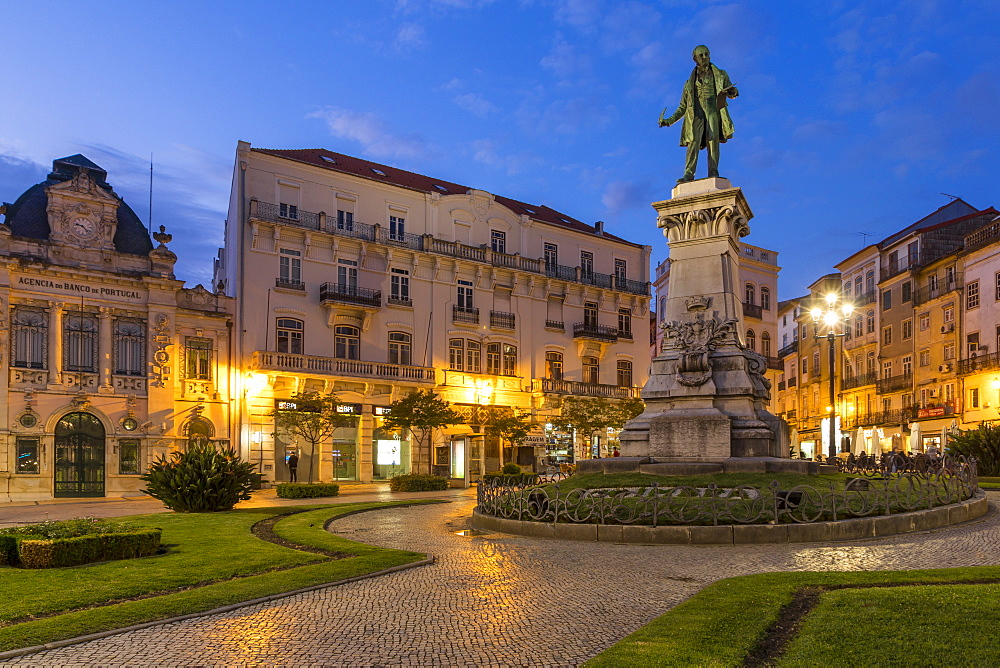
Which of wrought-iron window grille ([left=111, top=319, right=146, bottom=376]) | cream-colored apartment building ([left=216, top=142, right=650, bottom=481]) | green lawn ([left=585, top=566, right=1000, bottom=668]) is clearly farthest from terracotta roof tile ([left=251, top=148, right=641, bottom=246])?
green lawn ([left=585, top=566, right=1000, bottom=668])

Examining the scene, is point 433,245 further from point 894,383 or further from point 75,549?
point 75,549

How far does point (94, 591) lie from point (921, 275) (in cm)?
5852

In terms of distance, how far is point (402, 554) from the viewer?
12023mm

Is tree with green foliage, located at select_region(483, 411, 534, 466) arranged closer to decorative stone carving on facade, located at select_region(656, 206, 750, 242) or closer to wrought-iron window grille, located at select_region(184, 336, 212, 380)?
wrought-iron window grille, located at select_region(184, 336, 212, 380)

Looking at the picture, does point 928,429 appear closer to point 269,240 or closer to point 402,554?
point 269,240

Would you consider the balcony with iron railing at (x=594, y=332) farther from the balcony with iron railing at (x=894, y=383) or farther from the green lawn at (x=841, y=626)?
the green lawn at (x=841, y=626)

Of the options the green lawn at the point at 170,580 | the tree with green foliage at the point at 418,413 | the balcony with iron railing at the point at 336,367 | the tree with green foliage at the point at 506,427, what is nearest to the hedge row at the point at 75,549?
the green lawn at the point at 170,580

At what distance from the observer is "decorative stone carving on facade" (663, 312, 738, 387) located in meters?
18.8

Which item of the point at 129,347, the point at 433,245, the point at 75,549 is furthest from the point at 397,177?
the point at 75,549

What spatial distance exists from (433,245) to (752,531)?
35.1 meters

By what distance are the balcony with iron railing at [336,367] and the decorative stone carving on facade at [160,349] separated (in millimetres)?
3982

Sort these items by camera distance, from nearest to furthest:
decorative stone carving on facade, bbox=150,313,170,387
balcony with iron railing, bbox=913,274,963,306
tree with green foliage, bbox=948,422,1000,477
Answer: tree with green foliage, bbox=948,422,1000,477, decorative stone carving on facade, bbox=150,313,170,387, balcony with iron railing, bbox=913,274,963,306

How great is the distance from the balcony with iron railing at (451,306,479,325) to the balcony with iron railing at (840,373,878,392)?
33.4 metres

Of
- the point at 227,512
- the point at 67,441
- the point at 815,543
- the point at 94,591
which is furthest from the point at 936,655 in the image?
the point at 67,441
